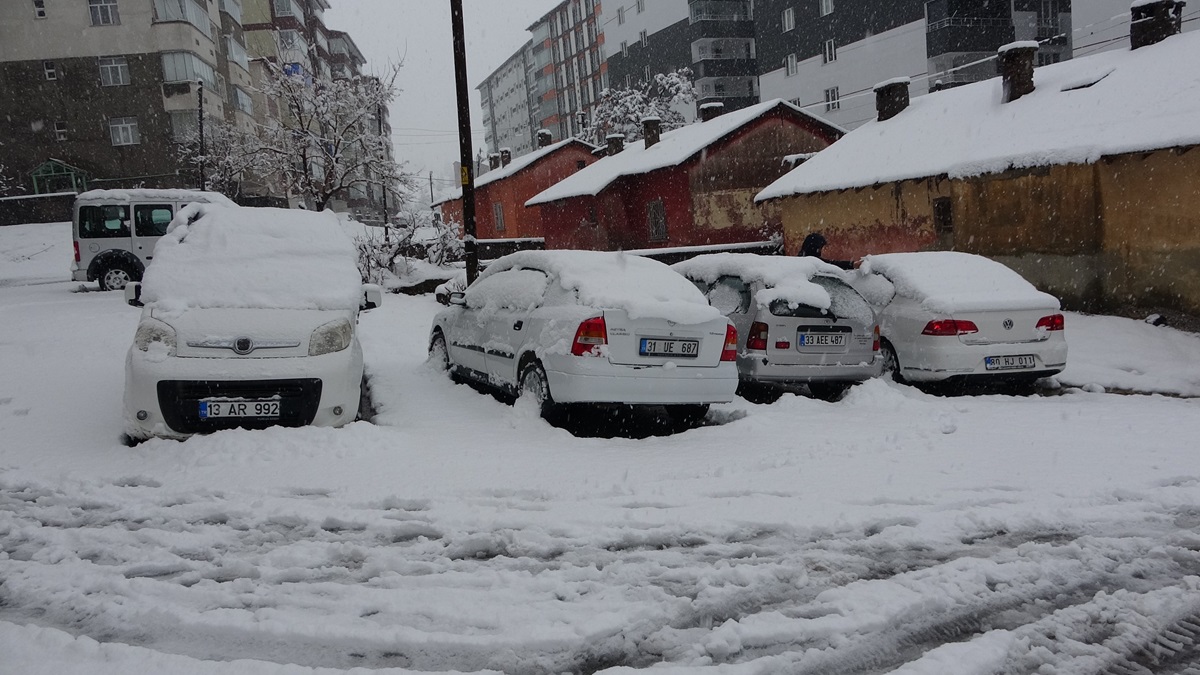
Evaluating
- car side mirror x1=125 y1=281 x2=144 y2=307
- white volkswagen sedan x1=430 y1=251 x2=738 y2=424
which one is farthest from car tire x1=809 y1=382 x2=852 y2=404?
car side mirror x1=125 y1=281 x2=144 y2=307

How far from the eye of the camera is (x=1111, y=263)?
14062mm

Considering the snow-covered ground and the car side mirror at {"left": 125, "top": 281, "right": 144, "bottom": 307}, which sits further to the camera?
the car side mirror at {"left": 125, "top": 281, "right": 144, "bottom": 307}

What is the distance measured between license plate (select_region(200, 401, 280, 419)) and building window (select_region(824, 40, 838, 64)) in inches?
1887

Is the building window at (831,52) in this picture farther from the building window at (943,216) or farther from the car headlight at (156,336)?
the car headlight at (156,336)

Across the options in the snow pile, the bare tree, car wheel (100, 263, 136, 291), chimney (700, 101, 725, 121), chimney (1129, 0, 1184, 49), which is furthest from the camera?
chimney (700, 101, 725, 121)

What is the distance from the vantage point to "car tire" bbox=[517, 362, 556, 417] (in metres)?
7.12

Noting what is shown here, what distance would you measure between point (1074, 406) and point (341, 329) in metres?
6.90

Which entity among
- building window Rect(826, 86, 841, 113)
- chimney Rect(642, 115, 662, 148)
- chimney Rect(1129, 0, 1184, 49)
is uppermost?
building window Rect(826, 86, 841, 113)

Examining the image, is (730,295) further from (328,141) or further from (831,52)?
(831,52)

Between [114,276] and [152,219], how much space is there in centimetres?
155

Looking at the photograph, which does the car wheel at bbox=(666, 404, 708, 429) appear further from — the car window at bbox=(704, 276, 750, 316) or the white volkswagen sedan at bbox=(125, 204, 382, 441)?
the white volkswagen sedan at bbox=(125, 204, 382, 441)

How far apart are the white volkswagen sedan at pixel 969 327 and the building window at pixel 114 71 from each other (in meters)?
46.8

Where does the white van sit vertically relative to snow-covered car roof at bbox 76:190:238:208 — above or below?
below

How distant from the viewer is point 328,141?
27094mm
